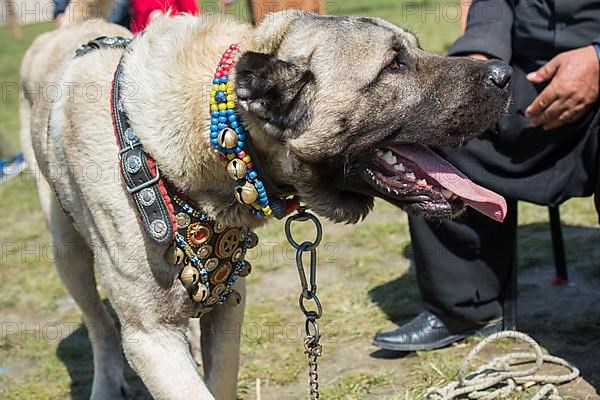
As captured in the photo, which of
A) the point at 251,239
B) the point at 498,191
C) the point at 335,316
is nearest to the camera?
the point at 251,239

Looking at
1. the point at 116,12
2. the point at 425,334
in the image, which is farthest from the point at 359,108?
the point at 116,12

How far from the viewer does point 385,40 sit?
269 cm

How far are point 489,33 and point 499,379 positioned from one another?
156cm

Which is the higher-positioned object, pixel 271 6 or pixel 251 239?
pixel 271 6

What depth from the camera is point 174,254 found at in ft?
9.32

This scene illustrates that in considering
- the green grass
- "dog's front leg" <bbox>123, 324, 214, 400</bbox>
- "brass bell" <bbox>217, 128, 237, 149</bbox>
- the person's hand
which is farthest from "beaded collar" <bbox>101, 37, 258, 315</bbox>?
the person's hand

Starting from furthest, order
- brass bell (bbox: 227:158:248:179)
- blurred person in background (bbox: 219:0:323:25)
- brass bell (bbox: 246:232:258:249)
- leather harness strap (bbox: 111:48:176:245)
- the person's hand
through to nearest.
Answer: blurred person in background (bbox: 219:0:323:25), the person's hand, brass bell (bbox: 246:232:258:249), leather harness strap (bbox: 111:48:176:245), brass bell (bbox: 227:158:248:179)

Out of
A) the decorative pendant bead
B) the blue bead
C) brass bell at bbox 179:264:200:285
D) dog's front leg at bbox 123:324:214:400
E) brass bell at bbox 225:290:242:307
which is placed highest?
the blue bead

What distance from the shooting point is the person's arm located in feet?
12.4

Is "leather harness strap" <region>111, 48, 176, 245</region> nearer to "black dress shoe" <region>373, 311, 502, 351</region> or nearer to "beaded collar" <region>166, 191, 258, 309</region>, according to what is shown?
"beaded collar" <region>166, 191, 258, 309</region>

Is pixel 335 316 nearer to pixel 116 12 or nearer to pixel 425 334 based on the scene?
pixel 425 334

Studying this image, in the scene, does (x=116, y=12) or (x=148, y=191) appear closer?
(x=148, y=191)

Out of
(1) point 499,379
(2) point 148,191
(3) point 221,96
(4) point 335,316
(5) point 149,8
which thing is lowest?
(4) point 335,316

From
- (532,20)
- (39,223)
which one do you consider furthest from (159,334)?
(39,223)
